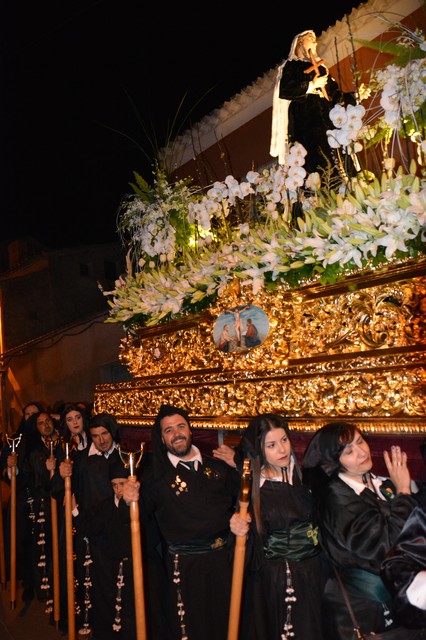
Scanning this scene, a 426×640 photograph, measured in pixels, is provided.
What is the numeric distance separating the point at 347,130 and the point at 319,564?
2.35 m

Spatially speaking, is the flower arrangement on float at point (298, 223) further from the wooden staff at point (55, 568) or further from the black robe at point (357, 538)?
the wooden staff at point (55, 568)

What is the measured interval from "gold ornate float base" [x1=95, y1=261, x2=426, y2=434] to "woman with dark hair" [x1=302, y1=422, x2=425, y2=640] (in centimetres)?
33

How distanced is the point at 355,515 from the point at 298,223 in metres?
1.68

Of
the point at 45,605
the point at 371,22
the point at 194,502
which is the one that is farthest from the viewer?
the point at 371,22

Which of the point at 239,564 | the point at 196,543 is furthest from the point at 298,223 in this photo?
the point at 196,543

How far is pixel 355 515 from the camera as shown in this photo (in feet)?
8.77

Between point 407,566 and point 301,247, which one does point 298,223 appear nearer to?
point 301,247

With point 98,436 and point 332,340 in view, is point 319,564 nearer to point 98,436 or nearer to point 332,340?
point 332,340

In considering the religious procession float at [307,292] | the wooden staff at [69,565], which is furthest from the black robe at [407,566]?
the wooden staff at [69,565]

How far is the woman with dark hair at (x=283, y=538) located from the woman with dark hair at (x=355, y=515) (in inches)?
10.9

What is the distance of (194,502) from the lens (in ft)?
12.4

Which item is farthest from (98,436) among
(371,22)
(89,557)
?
(371,22)

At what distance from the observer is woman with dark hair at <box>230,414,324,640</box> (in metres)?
3.12

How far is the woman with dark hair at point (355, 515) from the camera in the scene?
2.61m
